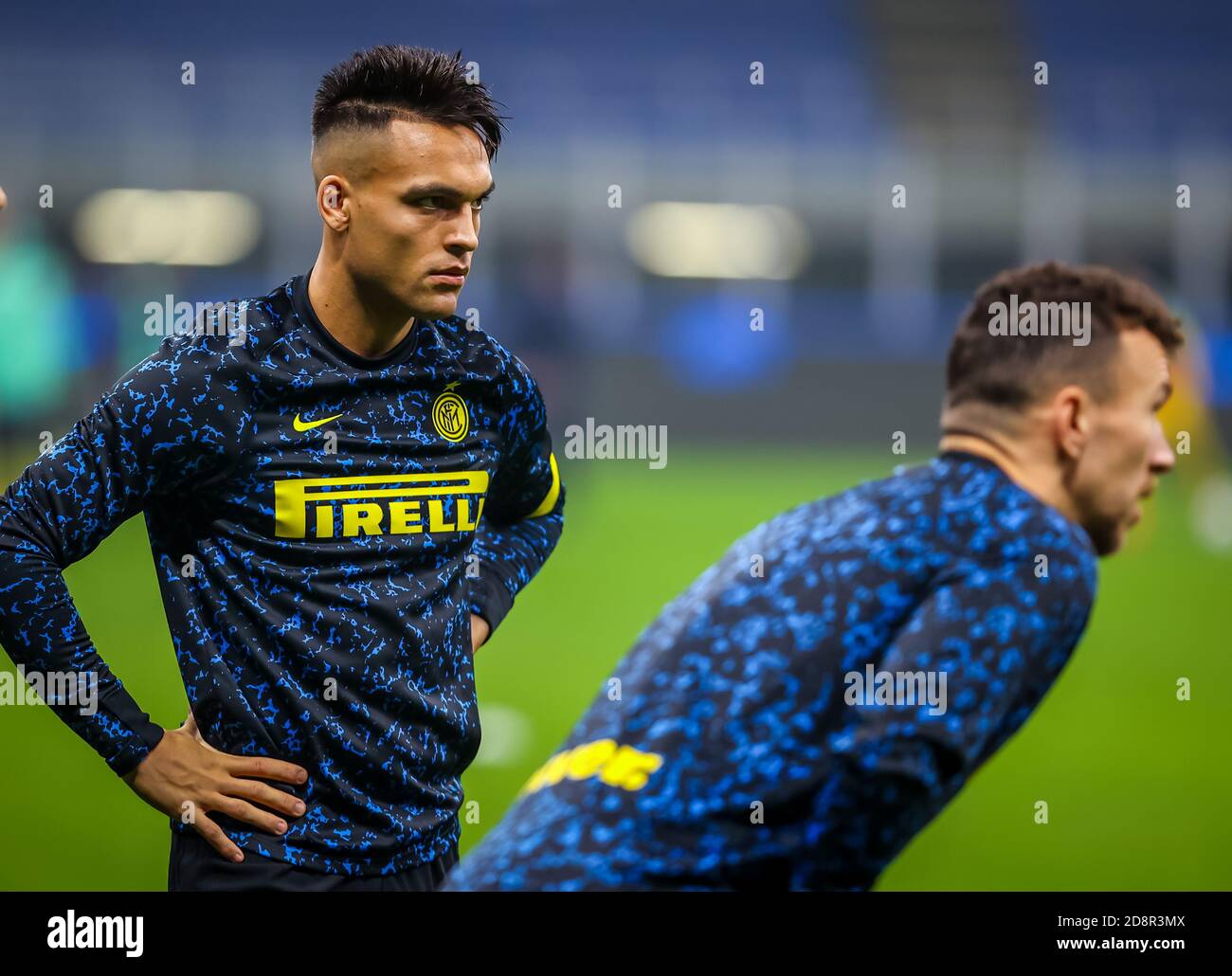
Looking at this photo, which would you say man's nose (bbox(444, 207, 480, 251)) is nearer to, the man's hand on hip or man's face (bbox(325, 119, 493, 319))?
man's face (bbox(325, 119, 493, 319))

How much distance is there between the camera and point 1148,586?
907cm

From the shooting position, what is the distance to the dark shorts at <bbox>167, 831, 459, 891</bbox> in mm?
2287

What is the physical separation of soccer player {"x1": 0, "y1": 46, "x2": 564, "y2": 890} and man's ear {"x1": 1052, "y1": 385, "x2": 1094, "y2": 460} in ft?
3.31

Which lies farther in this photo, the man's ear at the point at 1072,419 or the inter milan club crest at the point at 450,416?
the inter milan club crest at the point at 450,416

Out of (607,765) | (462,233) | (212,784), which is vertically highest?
(462,233)

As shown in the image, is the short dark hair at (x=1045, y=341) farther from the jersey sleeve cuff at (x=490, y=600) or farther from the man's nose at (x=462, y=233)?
the jersey sleeve cuff at (x=490, y=600)

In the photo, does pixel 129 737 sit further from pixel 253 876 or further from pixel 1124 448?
pixel 1124 448

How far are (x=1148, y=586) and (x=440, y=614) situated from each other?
769 cm

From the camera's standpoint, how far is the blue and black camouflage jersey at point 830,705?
1.65 metres

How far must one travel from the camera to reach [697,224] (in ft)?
47.0

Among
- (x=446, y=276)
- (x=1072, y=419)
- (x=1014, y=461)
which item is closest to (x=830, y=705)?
(x=1014, y=461)

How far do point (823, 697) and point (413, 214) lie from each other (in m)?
1.15

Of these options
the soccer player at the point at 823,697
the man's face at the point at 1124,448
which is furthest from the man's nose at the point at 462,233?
the man's face at the point at 1124,448

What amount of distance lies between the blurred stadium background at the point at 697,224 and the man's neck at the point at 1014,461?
16.0ft
